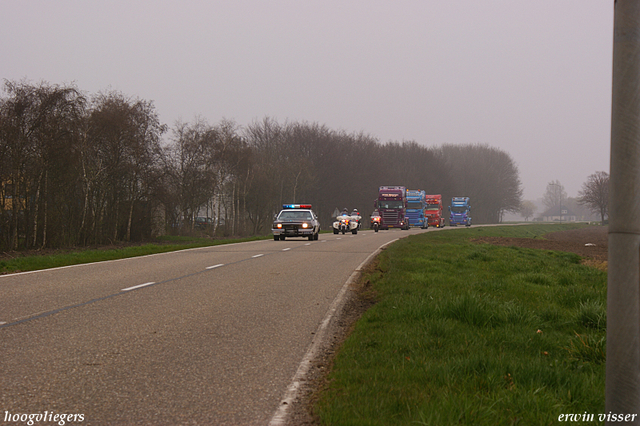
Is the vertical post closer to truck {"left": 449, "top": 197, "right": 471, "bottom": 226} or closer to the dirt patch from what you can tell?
the dirt patch

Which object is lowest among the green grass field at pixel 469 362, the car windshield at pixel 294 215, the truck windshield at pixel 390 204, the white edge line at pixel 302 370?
the white edge line at pixel 302 370

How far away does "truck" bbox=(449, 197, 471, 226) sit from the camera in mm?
82188

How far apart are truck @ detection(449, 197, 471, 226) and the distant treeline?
38.4ft

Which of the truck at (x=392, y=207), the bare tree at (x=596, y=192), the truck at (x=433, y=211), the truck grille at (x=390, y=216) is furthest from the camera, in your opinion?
the bare tree at (x=596, y=192)

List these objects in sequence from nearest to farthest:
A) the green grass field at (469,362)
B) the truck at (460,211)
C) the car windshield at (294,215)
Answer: the green grass field at (469,362), the car windshield at (294,215), the truck at (460,211)

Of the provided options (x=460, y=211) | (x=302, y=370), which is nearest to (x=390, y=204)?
(x=460, y=211)

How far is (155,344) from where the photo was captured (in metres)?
6.39

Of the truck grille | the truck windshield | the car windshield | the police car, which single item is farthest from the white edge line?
the truck grille

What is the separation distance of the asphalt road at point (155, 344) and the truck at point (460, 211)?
72205mm

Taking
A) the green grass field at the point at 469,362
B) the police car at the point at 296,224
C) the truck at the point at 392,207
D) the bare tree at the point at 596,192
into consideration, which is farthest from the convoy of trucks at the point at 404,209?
the green grass field at the point at 469,362

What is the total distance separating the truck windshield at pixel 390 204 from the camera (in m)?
56.9

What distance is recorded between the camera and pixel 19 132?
26828 millimetres

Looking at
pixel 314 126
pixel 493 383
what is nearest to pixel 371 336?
pixel 493 383

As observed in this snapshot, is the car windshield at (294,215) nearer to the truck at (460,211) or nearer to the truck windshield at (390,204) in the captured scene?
the truck windshield at (390,204)
